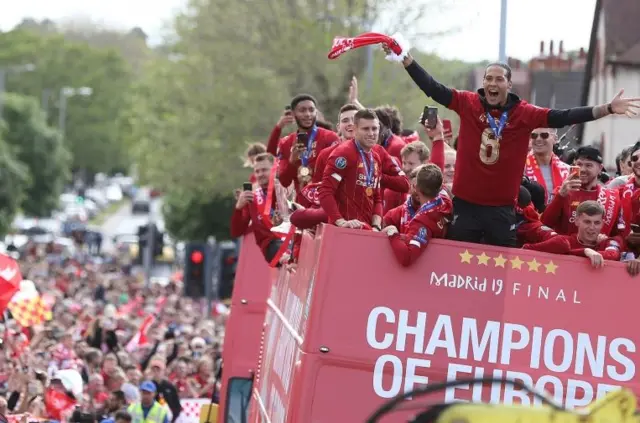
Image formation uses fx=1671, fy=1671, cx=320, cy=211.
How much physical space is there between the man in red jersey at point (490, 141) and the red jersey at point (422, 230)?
151 millimetres

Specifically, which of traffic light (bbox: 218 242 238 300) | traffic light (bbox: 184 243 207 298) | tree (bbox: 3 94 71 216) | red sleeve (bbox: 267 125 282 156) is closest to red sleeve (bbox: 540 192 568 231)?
red sleeve (bbox: 267 125 282 156)

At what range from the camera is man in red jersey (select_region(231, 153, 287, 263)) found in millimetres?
13172

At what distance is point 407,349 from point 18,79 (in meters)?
148

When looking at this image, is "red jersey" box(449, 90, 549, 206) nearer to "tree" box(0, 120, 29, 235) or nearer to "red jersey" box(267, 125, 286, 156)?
"red jersey" box(267, 125, 286, 156)

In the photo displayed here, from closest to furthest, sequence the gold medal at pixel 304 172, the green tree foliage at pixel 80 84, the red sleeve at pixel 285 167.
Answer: the gold medal at pixel 304 172 → the red sleeve at pixel 285 167 → the green tree foliage at pixel 80 84

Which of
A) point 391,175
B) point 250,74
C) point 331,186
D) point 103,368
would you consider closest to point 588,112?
point 331,186

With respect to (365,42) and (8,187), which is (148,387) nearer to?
(365,42)

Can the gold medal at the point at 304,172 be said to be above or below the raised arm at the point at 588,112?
below

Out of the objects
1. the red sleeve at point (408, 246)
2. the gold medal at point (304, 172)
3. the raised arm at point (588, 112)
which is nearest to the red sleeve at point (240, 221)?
the gold medal at point (304, 172)

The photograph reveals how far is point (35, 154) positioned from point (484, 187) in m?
104

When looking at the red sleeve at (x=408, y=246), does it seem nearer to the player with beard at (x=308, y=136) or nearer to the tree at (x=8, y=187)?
the player with beard at (x=308, y=136)

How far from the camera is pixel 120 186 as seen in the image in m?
167

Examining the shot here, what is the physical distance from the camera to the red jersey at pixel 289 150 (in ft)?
41.6

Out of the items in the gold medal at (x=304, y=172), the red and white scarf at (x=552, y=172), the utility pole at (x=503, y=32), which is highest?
the utility pole at (x=503, y=32)
